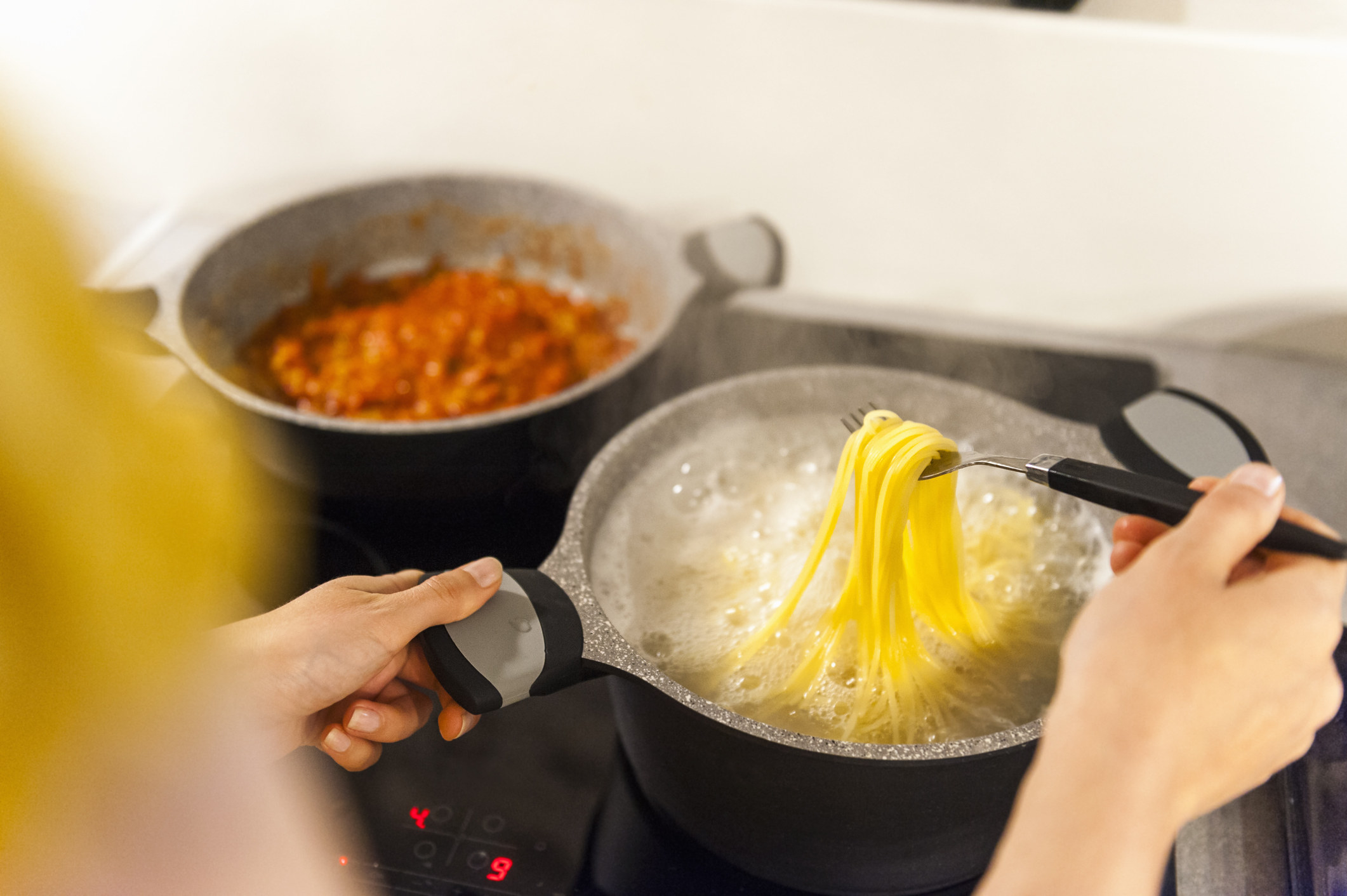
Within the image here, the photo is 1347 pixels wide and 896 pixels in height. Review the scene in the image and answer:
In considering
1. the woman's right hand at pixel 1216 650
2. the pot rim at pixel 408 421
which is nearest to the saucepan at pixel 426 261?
the pot rim at pixel 408 421

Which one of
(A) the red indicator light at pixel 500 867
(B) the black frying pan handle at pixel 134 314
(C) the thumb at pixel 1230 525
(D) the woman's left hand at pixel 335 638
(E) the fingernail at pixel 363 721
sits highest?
(B) the black frying pan handle at pixel 134 314

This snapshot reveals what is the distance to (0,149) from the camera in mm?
357

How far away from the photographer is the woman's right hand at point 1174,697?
17.8 inches

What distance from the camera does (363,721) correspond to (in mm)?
755

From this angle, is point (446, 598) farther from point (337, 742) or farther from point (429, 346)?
point (429, 346)

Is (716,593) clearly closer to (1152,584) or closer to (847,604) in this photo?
(847,604)

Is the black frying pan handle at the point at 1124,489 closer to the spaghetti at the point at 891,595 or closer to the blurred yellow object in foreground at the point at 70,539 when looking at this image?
the spaghetti at the point at 891,595

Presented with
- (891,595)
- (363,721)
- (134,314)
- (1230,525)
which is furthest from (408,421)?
(1230,525)

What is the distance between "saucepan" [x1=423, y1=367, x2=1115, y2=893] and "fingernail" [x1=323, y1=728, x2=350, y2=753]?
5.1 inches

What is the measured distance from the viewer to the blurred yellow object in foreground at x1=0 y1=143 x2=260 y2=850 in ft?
1.17

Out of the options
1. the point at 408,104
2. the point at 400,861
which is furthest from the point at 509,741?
the point at 408,104

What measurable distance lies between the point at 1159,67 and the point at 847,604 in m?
0.76

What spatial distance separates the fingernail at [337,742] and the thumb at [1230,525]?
24.3 inches

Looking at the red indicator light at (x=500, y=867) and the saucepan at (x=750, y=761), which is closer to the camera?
the saucepan at (x=750, y=761)
